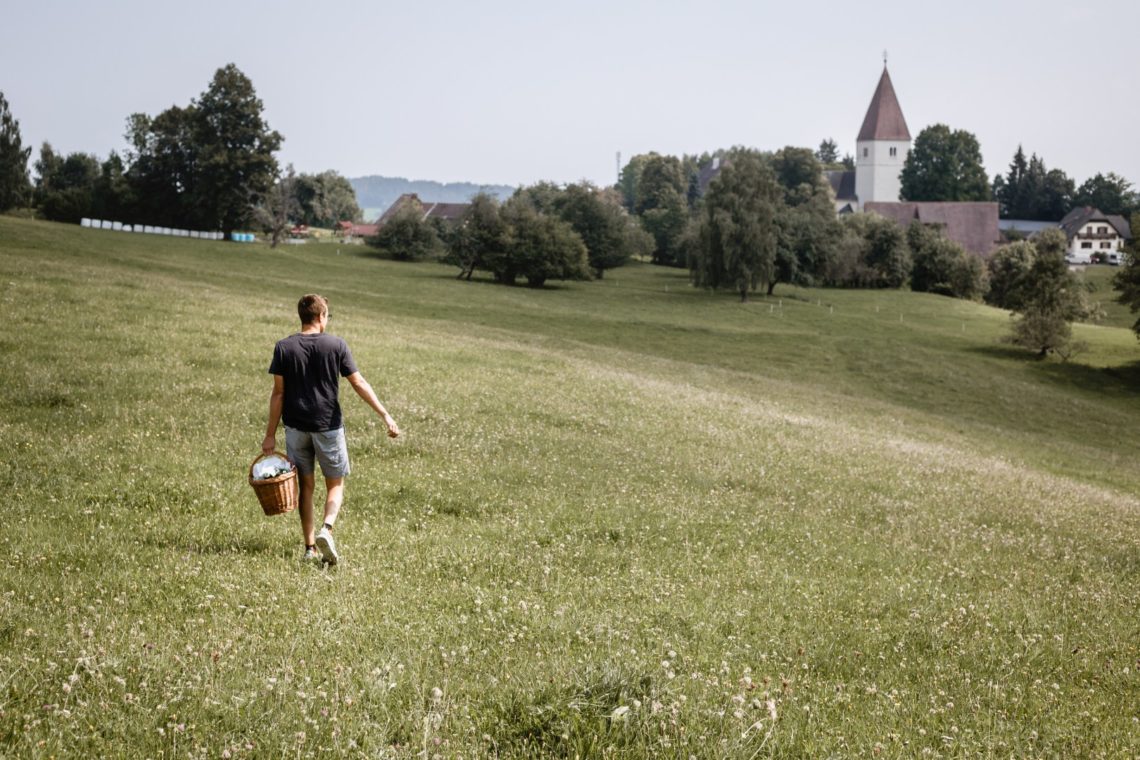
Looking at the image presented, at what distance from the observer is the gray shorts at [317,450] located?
33.6 ft

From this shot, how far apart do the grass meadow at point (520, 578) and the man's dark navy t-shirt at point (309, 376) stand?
1602 millimetres

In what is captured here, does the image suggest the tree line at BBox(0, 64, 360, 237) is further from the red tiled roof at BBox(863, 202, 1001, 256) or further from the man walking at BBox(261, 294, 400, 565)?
the red tiled roof at BBox(863, 202, 1001, 256)

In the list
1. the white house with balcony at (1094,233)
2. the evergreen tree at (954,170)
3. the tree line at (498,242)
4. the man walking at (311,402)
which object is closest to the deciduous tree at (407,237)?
the tree line at (498,242)

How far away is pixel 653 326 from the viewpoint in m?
69.4

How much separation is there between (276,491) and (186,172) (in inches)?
4432

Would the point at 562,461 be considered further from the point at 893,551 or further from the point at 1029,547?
the point at 1029,547

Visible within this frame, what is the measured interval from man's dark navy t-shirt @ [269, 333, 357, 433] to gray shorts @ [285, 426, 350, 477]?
11 cm

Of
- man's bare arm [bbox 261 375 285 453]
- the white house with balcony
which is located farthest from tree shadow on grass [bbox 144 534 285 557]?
the white house with balcony

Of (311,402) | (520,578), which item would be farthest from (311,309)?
(520,578)

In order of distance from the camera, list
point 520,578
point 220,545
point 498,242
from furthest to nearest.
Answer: point 498,242, point 220,545, point 520,578

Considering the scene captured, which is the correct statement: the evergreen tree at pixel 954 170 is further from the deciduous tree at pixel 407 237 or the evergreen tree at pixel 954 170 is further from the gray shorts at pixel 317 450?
the gray shorts at pixel 317 450

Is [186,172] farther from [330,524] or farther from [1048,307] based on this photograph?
[330,524]

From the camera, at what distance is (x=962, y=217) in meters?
170

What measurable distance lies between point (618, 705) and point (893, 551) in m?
8.95
